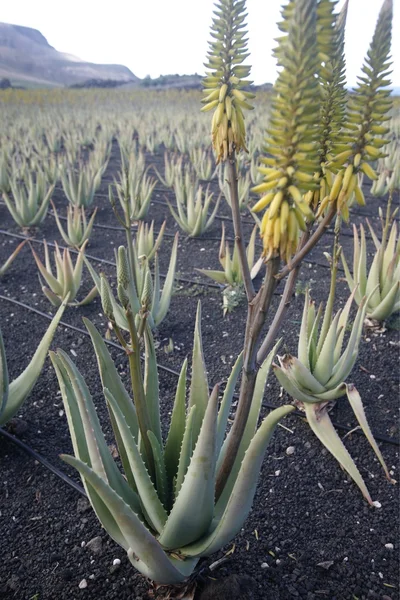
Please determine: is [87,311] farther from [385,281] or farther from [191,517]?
[191,517]

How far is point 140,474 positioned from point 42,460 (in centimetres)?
95

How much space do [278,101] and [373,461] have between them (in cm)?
172

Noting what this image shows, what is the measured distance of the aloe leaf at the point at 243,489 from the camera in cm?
91

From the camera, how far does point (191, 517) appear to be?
42.4 inches

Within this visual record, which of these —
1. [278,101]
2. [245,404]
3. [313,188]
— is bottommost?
[245,404]

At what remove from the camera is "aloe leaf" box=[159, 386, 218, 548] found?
0.95m

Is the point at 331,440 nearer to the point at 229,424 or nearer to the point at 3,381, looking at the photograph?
the point at 229,424

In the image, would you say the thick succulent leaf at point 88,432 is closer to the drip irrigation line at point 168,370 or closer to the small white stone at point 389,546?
the small white stone at point 389,546

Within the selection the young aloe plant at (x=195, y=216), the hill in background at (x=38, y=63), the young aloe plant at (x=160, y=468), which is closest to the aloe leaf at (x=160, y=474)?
the young aloe plant at (x=160, y=468)

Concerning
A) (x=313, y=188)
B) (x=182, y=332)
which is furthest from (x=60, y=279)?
(x=313, y=188)

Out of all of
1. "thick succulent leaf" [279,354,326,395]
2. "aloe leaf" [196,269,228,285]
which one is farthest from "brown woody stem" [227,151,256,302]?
"aloe leaf" [196,269,228,285]

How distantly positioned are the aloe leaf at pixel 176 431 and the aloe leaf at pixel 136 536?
0.82 ft

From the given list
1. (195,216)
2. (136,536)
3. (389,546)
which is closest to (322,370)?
(389,546)

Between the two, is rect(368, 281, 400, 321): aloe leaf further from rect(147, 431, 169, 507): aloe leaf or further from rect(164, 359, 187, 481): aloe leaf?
rect(147, 431, 169, 507): aloe leaf
